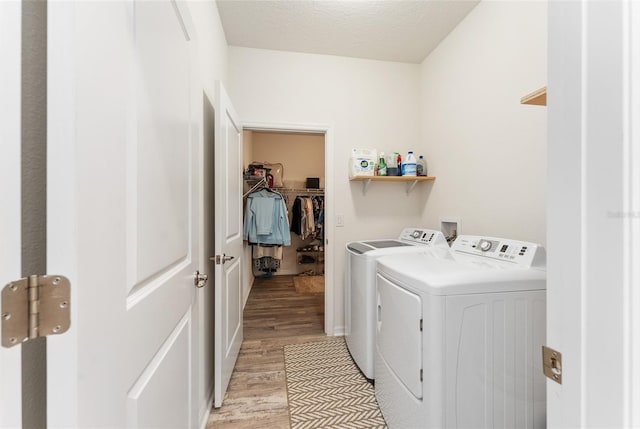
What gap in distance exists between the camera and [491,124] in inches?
67.5

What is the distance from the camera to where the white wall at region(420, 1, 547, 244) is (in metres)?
1.42

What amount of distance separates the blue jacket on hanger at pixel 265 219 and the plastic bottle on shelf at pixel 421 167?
73.5 inches

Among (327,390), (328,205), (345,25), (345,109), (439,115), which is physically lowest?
(327,390)

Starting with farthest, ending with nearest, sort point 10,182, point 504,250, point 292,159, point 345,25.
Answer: point 292,159 → point 345,25 → point 504,250 → point 10,182

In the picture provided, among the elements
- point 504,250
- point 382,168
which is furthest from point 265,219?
point 504,250

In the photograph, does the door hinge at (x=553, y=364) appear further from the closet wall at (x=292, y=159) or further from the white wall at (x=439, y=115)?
the closet wall at (x=292, y=159)

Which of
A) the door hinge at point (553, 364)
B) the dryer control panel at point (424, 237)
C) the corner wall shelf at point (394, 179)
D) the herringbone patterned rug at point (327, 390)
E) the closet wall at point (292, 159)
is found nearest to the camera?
the door hinge at point (553, 364)

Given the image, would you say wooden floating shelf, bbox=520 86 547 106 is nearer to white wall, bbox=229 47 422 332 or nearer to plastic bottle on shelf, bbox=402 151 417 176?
plastic bottle on shelf, bbox=402 151 417 176

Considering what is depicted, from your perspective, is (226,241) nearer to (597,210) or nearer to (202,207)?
(202,207)

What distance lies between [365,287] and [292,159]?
3.47 meters

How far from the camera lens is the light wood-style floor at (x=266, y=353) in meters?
1.47

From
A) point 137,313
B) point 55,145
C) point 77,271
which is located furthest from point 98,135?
point 137,313

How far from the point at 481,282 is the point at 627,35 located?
943 millimetres

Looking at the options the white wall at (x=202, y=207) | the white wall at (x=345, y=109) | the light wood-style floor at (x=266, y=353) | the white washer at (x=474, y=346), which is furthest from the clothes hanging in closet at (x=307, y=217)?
the white washer at (x=474, y=346)
